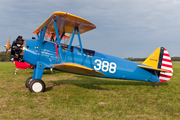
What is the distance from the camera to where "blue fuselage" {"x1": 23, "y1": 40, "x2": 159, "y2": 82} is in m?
6.44

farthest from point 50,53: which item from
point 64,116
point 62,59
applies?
point 64,116

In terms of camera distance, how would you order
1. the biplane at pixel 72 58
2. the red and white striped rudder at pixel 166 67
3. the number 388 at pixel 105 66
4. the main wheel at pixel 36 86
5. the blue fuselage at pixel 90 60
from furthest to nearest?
the red and white striped rudder at pixel 166 67 → the number 388 at pixel 105 66 → the blue fuselage at pixel 90 60 → the biplane at pixel 72 58 → the main wheel at pixel 36 86

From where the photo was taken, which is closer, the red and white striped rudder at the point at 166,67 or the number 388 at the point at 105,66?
the number 388 at the point at 105,66

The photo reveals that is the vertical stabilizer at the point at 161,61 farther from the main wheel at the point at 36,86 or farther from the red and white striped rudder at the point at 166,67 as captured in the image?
the main wheel at the point at 36,86

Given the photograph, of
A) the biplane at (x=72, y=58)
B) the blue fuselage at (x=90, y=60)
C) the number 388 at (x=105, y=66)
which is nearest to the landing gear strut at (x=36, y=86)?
the biplane at (x=72, y=58)

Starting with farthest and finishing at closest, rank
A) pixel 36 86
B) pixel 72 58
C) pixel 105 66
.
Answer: pixel 105 66 → pixel 72 58 → pixel 36 86

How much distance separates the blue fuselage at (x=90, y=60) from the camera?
6.44 metres

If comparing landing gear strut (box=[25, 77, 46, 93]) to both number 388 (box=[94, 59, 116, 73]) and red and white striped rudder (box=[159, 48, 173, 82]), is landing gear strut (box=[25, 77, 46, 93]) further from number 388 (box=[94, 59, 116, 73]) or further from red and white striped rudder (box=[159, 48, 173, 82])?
red and white striped rudder (box=[159, 48, 173, 82])

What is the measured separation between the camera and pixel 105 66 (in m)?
7.12

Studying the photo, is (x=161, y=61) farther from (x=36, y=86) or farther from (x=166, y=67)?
(x=36, y=86)

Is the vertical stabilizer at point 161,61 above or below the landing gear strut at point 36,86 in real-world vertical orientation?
above

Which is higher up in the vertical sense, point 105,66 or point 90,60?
point 90,60

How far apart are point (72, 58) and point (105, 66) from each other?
68.6 inches

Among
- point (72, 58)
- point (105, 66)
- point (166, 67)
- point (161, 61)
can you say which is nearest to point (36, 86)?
point (72, 58)
